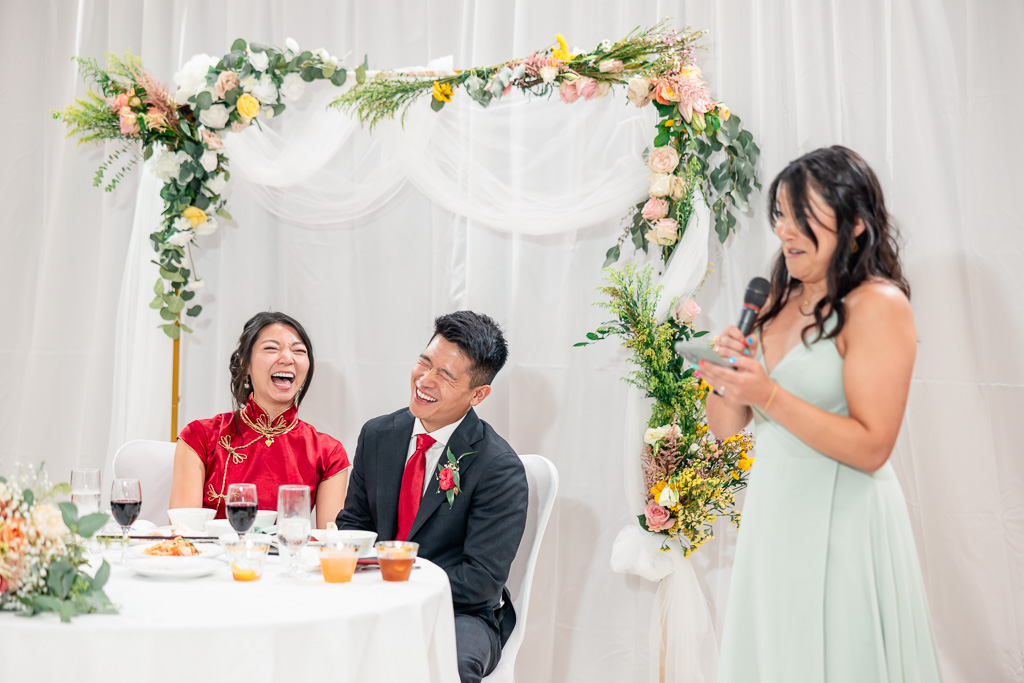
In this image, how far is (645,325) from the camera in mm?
2879

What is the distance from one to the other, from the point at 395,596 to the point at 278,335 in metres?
1.55

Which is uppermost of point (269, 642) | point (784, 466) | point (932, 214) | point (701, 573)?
point (932, 214)

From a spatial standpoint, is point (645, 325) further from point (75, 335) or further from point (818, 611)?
point (75, 335)

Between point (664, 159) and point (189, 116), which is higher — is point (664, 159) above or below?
below

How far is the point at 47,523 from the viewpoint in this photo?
156 centimetres

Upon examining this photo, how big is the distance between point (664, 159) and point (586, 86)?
0.37m

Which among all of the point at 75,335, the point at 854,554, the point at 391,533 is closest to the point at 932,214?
the point at 854,554

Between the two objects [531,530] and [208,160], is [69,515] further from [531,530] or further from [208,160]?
[208,160]

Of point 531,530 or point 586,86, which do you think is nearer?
point 531,530

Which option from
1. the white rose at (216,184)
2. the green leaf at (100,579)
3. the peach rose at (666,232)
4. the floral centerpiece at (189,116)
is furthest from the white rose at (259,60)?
the green leaf at (100,579)

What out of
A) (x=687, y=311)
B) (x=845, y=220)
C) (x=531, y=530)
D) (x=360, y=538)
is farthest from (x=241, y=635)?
(x=687, y=311)

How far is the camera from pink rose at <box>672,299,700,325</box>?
2.90 m

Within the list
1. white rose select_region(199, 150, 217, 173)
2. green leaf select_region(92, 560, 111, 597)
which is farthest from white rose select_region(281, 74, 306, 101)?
green leaf select_region(92, 560, 111, 597)

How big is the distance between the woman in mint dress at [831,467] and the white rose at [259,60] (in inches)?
80.0
